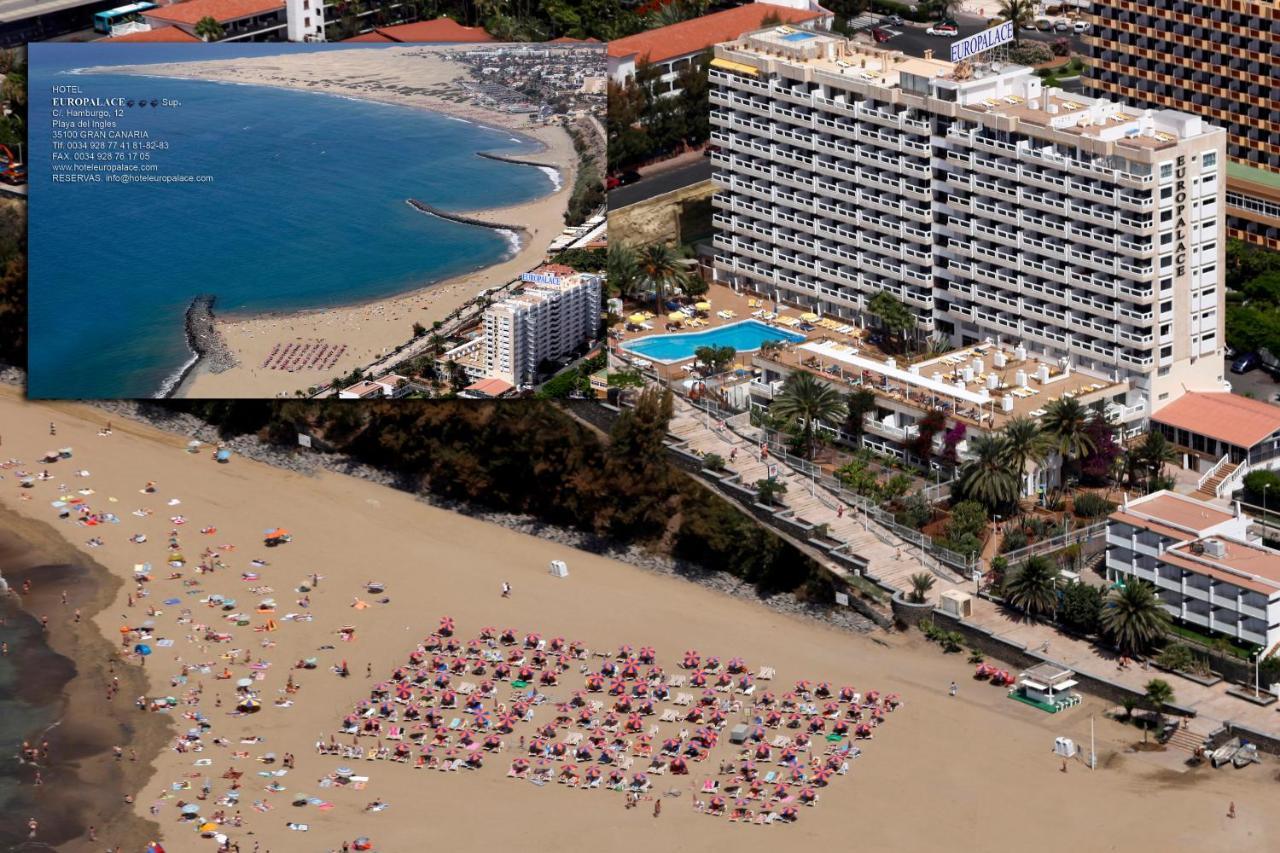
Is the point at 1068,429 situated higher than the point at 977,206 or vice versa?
the point at 977,206

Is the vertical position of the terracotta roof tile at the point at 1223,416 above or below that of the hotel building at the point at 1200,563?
above

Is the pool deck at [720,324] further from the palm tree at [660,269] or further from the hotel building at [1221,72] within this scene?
the hotel building at [1221,72]

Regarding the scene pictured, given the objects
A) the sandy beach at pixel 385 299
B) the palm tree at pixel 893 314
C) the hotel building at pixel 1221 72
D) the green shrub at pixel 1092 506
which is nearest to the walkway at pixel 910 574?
the green shrub at pixel 1092 506

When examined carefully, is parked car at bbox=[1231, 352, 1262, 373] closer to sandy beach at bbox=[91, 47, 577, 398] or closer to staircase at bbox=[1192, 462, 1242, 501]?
staircase at bbox=[1192, 462, 1242, 501]

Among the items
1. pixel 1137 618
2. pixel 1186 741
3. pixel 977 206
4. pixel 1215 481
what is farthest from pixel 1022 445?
pixel 1186 741

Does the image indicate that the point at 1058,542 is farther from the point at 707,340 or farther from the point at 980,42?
the point at 980,42

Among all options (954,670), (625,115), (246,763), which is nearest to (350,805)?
(246,763)

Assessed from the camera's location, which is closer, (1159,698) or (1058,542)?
(1159,698)

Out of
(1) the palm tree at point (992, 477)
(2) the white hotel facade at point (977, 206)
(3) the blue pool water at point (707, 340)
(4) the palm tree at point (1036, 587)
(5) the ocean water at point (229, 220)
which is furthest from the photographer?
(3) the blue pool water at point (707, 340)

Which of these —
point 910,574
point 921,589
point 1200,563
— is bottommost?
point 910,574
